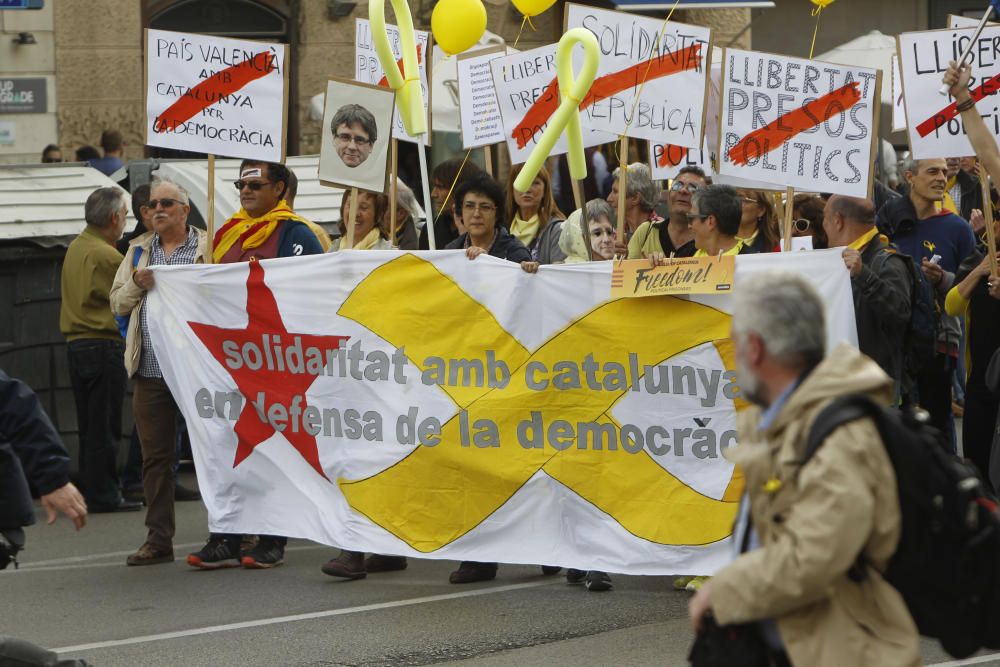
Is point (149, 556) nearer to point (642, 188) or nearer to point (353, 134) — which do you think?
point (353, 134)

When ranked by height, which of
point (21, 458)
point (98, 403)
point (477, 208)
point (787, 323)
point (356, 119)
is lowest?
point (98, 403)

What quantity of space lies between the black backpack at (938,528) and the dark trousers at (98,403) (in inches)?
309

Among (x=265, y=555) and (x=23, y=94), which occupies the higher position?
(x=23, y=94)

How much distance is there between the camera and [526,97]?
934cm

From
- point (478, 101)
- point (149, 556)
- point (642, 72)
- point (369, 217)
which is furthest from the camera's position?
point (478, 101)

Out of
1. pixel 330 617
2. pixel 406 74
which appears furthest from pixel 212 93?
pixel 330 617

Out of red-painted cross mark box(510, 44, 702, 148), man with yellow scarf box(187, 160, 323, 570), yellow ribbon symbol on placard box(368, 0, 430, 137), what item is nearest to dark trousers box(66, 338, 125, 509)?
man with yellow scarf box(187, 160, 323, 570)

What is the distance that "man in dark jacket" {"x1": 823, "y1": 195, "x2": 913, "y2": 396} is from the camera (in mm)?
6969

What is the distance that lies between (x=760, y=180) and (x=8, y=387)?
12.6ft

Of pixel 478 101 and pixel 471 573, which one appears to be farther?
pixel 478 101

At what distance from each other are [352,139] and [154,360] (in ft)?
5.18

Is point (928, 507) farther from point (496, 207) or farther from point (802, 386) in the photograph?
point (496, 207)

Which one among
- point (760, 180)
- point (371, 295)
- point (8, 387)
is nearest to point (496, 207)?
point (371, 295)

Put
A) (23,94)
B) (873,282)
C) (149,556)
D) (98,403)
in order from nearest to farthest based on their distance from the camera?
(873,282) → (149,556) → (98,403) → (23,94)
